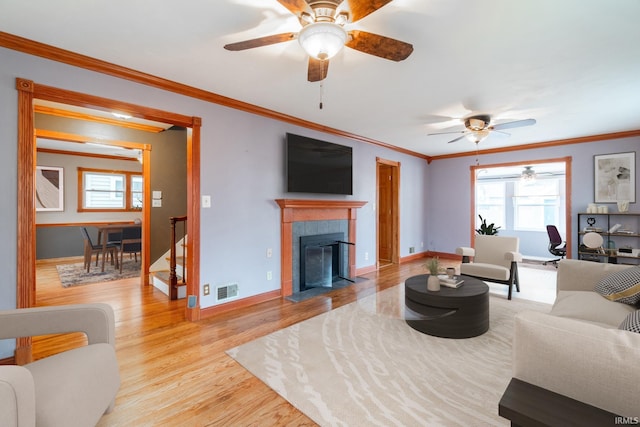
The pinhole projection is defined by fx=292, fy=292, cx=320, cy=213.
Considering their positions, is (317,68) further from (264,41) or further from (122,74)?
(122,74)

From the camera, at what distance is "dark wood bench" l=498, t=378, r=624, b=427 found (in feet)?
2.89

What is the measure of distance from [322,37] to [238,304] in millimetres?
2920

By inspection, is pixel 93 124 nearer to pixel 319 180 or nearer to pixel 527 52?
pixel 319 180

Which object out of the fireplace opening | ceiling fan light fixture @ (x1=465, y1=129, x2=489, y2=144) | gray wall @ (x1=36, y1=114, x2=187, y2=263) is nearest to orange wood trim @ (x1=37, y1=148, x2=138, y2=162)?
gray wall @ (x1=36, y1=114, x2=187, y2=263)

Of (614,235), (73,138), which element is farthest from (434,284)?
(73,138)

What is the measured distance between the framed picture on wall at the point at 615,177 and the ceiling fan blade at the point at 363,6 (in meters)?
5.76

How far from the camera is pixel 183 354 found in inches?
94.1

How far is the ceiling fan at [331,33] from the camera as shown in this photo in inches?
61.1

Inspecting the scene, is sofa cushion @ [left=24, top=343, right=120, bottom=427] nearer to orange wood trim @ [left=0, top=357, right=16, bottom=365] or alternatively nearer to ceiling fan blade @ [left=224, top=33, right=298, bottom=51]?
orange wood trim @ [left=0, top=357, right=16, bottom=365]

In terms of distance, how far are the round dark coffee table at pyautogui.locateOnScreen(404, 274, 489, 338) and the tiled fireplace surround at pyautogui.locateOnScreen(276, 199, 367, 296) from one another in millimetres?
1752

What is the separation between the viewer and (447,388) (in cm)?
191

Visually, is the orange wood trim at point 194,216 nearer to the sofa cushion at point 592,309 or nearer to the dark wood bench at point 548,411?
the dark wood bench at point 548,411

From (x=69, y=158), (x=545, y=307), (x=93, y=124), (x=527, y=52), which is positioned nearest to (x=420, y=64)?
(x=527, y=52)

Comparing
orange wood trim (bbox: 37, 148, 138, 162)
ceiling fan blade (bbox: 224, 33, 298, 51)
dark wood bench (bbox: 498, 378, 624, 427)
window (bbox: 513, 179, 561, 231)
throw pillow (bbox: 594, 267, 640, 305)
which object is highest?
orange wood trim (bbox: 37, 148, 138, 162)
